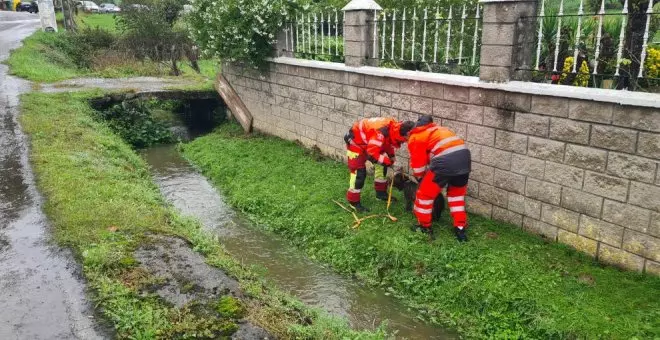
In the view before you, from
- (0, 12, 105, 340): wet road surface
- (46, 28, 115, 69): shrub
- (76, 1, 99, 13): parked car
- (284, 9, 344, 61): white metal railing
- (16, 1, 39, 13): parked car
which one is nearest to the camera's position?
(0, 12, 105, 340): wet road surface

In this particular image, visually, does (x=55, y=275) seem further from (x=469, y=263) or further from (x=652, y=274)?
(x=652, y=274)

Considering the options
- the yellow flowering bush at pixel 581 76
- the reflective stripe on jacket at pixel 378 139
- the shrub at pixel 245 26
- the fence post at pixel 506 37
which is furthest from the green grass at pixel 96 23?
the yellow flowering bush at pixel 581 76

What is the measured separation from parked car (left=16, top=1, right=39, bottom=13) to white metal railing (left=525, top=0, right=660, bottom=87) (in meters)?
50.3

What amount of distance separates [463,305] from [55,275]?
13.6 ft

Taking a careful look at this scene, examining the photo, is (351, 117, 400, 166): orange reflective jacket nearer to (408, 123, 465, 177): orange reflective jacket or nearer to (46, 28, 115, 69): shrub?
(408, 123, 465, 177): orange reflective jacket

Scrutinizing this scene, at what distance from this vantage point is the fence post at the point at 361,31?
324 inches

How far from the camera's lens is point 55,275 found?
4.96 m

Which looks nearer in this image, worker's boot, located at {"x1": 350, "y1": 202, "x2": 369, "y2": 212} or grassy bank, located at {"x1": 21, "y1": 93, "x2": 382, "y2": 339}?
grassy bank, located at {"x1": 21, "y1": 93, "x2": 382, "y2": 339}

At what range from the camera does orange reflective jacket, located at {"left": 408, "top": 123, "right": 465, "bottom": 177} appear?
19.8 ft

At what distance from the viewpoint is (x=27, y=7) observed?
45.8 metres

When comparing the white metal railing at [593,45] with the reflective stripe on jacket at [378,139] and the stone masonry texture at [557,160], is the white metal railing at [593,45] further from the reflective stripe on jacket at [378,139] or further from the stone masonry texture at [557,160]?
the reflective stripe on jacket at [378,139]

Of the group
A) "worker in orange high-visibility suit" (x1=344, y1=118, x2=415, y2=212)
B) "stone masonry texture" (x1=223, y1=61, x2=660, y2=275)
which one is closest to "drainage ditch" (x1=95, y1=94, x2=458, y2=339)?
"worker in orange high-visibility suit" (x1=344, y1=118, x2=415, y2=212)

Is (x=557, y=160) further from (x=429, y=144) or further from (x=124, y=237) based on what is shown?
(x=124, y=237)

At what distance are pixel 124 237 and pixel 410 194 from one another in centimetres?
371
